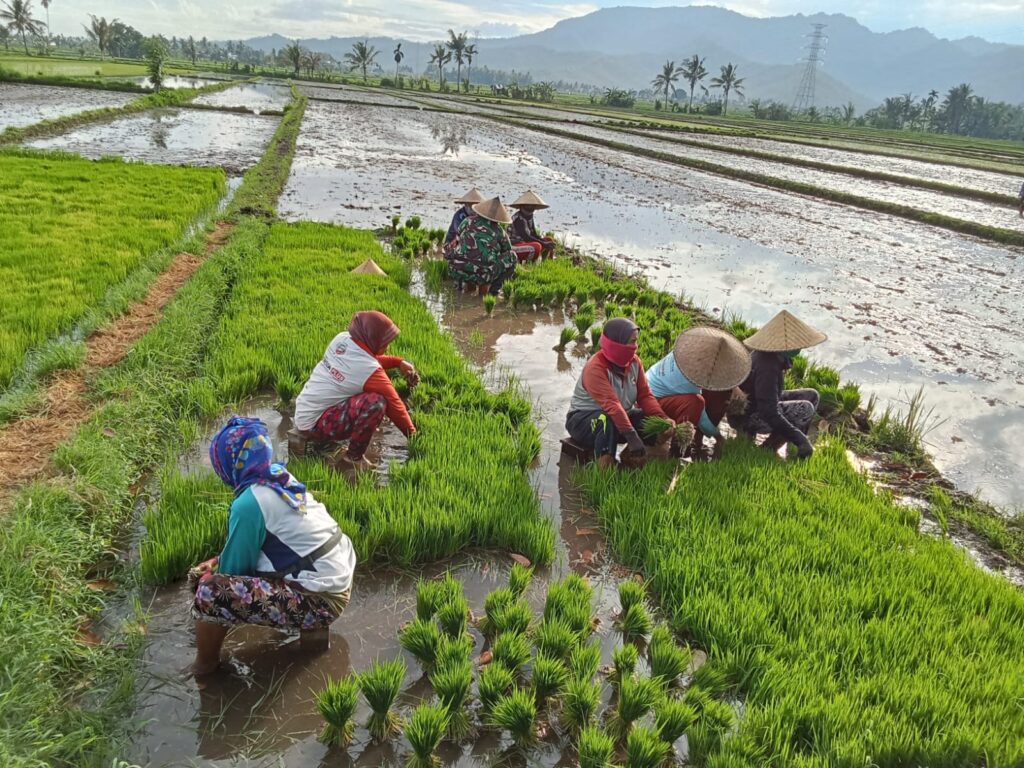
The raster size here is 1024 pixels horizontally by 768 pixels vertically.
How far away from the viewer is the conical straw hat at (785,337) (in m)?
3.87

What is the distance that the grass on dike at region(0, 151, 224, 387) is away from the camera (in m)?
5.18

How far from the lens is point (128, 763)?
1991mm

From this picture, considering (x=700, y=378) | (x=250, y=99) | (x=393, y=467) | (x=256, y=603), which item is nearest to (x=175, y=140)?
(x=250, y=99)

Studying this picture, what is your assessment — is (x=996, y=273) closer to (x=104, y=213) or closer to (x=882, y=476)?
(x=882, y=476)

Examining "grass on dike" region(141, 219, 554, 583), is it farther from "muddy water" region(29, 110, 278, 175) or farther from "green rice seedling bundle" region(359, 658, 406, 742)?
"muddy water" region(29, 110, 278, 175)

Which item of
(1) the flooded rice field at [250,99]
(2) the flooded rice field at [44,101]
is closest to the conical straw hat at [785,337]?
(2) the flooded rice field at [44,101]

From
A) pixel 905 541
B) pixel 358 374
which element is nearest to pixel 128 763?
pixel 358 374

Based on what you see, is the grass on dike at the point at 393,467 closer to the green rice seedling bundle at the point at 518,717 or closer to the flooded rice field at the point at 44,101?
the green rice seedling bundle at the point at 518,717

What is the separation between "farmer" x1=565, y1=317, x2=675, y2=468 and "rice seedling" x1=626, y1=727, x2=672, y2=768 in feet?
6.07

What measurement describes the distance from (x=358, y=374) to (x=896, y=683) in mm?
2921

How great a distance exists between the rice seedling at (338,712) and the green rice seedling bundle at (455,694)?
0.30 metres

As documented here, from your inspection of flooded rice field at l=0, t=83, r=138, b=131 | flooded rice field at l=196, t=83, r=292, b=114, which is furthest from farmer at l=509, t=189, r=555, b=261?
flooded rice field at l=196, t=83, r=292, b=114

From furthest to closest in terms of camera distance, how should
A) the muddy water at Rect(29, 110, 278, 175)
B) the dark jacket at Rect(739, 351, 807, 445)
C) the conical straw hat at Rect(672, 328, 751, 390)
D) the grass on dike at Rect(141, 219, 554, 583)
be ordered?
the muddy water at Rect(29, 110, 278, 175)
the dark jacket at Rect(739, 351, 807, 445)
the conical straw hat at Rect(672, 328, 751, 390)
the grass on dike at Rect(141, 219, 554, 583)

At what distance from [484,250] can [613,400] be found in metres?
3.65
